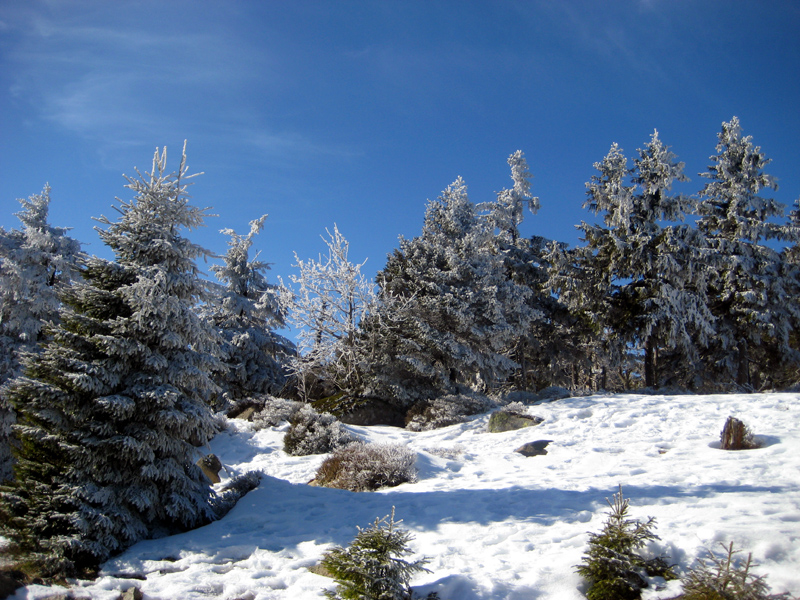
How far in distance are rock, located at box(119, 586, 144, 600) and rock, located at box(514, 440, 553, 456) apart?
Answer: 8544 millimetres

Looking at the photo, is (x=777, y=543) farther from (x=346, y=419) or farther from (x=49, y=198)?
(x=49, y=198)

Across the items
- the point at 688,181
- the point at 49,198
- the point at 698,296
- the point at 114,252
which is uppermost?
the point at 688,181

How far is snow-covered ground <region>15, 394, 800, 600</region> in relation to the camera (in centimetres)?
533

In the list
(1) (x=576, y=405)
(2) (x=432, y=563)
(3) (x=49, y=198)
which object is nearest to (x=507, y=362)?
(1) (x=576, y=405)

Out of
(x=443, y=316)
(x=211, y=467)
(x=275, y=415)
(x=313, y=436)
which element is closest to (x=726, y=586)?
(x=211, y=467)

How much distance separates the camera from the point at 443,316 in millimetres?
19984

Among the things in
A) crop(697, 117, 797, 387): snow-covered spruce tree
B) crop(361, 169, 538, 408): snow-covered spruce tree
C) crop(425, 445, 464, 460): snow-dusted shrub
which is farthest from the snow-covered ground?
crop(697, 117, 797, 387): snow-covered spruce tree

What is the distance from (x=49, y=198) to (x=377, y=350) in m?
12.3

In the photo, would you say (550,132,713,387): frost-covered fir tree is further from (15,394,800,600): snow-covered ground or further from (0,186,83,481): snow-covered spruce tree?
(0,186,83,481): snow-covered spruce tree

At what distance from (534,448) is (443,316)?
29.5 ft

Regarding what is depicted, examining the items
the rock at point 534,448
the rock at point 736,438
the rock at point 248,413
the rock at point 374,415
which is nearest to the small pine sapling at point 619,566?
the rock at point 736,438

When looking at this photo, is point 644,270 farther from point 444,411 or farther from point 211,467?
point 211,467

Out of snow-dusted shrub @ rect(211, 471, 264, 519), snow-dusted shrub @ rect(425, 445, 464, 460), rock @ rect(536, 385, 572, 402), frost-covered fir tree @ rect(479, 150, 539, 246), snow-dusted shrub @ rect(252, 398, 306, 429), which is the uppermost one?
frost-covered fir tree @ rect(479, 150, 539, 246)

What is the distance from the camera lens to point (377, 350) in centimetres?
1936
